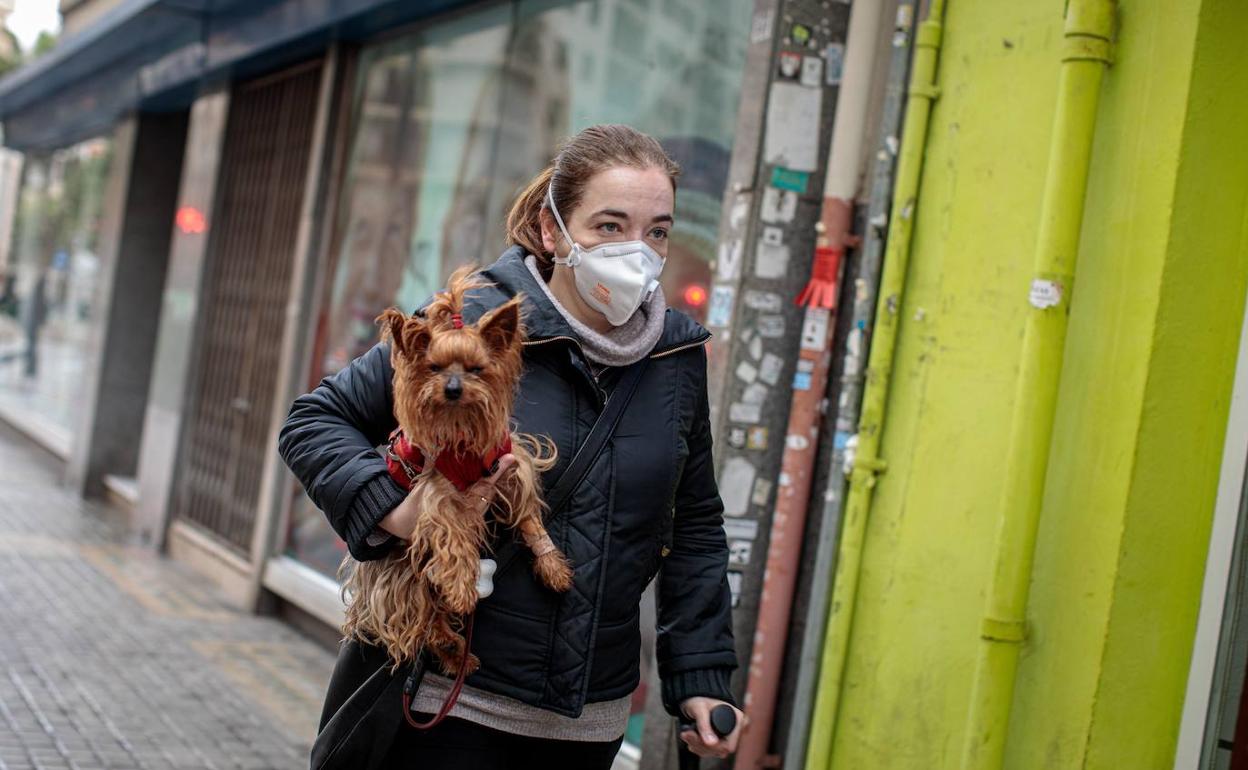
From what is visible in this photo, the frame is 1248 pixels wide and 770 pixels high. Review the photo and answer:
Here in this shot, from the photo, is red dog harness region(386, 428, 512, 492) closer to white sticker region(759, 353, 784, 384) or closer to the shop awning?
white sticker region(759, 353, 784, 384)

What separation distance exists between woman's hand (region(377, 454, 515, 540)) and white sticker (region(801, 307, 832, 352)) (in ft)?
8.20

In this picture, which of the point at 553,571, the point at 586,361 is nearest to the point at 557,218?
the point at 586,361

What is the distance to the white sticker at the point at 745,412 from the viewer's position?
4738mm

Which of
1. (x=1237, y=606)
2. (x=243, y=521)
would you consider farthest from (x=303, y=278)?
(x=1237, y=606)

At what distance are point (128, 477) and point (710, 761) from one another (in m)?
10.2

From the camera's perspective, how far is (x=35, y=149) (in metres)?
19.2

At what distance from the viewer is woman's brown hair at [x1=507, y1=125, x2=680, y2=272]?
263 cm

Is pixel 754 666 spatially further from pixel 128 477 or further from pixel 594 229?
pixel 128 477

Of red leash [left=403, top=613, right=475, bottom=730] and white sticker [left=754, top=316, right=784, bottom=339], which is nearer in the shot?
red leash [left=403, top=613, right=475, bottom=730]

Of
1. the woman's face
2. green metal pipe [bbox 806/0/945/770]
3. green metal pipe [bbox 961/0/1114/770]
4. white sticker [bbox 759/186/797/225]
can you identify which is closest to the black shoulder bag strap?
the woman's face

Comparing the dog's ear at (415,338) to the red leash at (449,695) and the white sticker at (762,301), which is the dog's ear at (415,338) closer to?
the red leash at (449,695)

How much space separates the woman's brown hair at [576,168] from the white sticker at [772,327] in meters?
2.07

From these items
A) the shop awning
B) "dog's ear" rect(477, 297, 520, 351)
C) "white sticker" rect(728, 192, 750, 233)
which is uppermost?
the shop awning

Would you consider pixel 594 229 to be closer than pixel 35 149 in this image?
Yes
